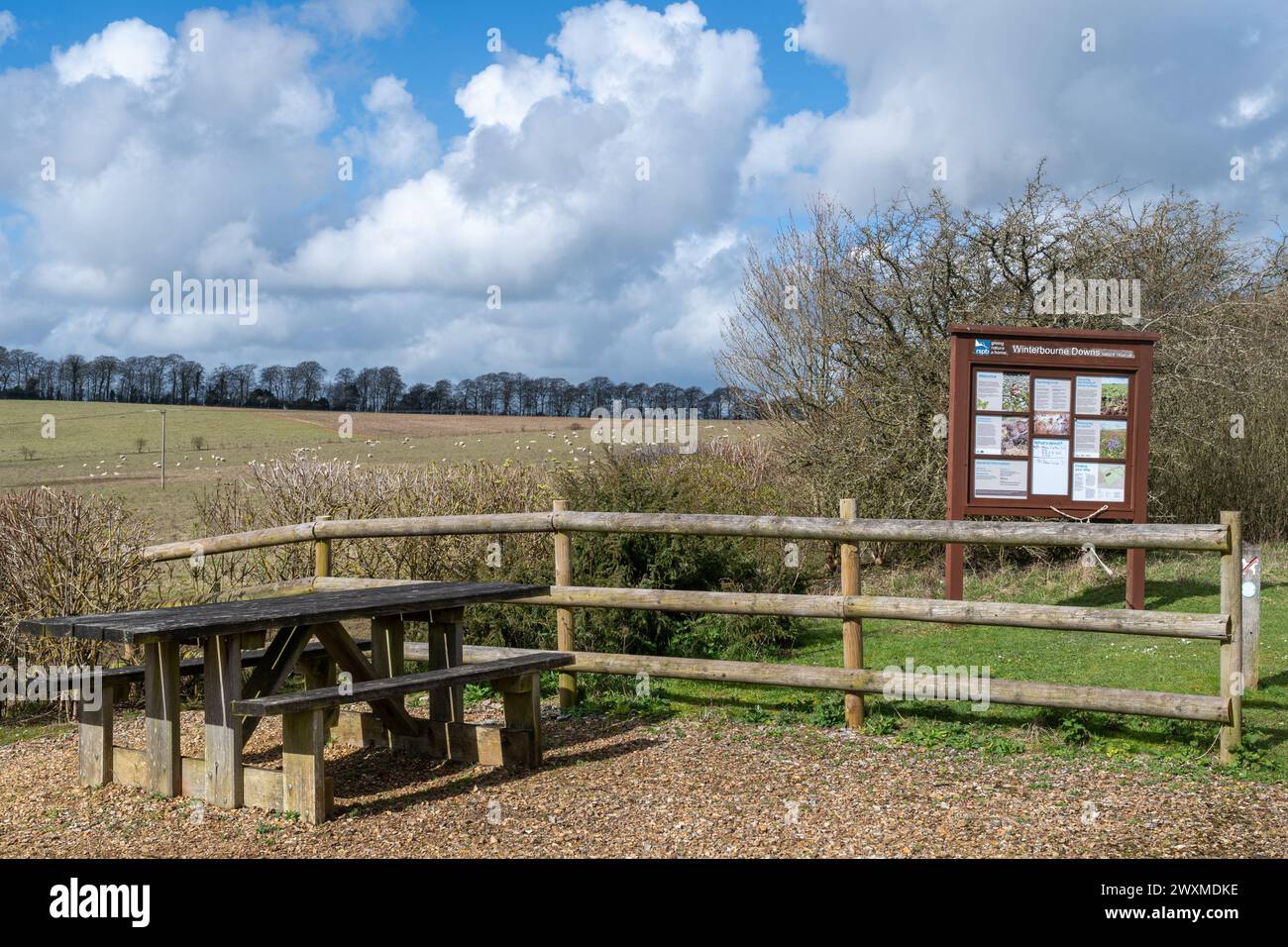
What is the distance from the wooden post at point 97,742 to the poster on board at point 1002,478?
287 inches

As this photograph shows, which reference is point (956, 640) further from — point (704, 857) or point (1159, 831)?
point (704, 857)

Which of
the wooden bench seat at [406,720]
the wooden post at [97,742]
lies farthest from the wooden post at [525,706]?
the wooden post at [97,742]

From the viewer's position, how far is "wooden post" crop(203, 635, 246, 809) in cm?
547

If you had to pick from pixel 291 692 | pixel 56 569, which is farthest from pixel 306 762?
pixel 56 569

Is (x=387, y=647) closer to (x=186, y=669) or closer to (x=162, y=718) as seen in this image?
(x=186, y=669)

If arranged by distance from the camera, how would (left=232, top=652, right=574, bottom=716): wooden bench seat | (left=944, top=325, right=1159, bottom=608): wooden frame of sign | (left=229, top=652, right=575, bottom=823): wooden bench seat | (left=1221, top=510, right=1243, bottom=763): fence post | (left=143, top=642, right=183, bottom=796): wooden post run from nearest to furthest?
(left=232, top=652, right=574, bottom=716): wooden bench seat → (left=229, top=652, right=575, bottom=823): wooden bench seat → (left=143, top=642, right=183, bottom=796): wooden post → (left=1221, top=510, right=1243, bottom=763): fence post → (left=944, top=325, right=1159, bottom=608): wooden frame of sign

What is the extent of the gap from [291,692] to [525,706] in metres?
1.23

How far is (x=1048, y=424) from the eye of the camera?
10320 millimetres

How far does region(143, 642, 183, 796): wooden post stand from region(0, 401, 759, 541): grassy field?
14.6 m

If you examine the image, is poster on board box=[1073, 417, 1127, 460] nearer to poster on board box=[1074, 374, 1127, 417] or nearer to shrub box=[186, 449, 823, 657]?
poster on board box=[1074, 374, 1127, 417]

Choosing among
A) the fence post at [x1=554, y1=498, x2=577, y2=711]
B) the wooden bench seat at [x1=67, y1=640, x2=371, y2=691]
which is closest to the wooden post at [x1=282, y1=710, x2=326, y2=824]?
the wooden bench seat at [x1=67, y1=640, x2=371, y2=691]

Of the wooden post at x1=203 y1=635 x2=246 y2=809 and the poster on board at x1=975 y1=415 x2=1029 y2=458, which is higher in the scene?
the poster on board at x1=975 y1=415 x2=1029 y2=458

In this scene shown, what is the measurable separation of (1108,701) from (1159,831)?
1.35 metres

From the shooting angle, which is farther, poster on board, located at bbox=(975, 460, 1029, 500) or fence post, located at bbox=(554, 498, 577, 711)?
poster on board, located at bbox=(975, 460, 1029, 500)
